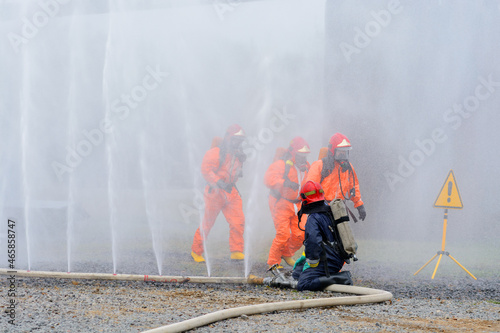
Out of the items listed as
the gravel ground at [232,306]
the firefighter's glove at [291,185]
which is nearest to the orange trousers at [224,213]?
the firefighter's glove at [291,185]

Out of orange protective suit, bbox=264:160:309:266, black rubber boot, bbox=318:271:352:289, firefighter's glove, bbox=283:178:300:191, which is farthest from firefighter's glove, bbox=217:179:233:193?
black rubber boot, bbox=318:271:352:289

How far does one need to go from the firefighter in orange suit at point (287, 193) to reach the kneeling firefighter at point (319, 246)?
188cm

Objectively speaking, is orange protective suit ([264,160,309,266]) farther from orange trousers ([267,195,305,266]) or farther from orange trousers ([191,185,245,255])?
orange trousers ([191,185,245,255])

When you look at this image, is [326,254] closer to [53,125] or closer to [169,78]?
[169,78]

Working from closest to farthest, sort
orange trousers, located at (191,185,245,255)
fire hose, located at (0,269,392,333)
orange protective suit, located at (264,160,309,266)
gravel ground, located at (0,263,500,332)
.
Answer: fire hose, located at (0,269,392,333), gravel ground, located at (0,263,500,332), orange protective suit, located at (264,160,309,266), orange trousers, located at (191,185,245,255)

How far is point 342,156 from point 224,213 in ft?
7.51

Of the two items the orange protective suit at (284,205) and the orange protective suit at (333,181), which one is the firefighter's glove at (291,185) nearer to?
the orange protective suit at (284,205)

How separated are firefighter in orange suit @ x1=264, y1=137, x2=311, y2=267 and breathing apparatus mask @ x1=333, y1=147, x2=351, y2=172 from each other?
0.97 metres

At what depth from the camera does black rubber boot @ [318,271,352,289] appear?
651cm

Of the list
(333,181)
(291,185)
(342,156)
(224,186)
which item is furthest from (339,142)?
(224,186)

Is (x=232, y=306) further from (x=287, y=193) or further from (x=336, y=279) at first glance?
(x=287, y=193)

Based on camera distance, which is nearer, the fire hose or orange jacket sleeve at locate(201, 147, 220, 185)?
the fire hose

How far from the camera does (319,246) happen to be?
253 inches

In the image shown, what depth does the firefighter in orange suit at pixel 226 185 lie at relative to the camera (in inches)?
355
